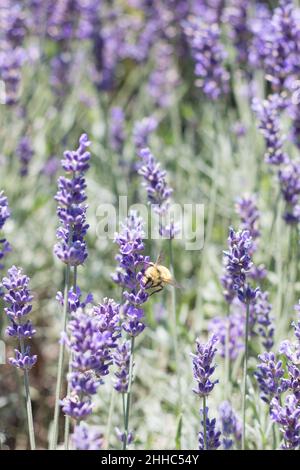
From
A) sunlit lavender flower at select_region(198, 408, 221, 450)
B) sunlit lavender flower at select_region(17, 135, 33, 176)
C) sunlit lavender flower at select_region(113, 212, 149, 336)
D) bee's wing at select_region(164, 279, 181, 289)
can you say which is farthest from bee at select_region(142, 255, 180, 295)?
sunlit lavender flower at select_region(17, 135, 33, 176)

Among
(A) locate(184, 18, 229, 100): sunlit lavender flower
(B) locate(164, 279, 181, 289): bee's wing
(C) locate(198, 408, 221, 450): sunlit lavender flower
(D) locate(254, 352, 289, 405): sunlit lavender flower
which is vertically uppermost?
(A) locate(184, 18, 229, 100): sunlit lavender flower

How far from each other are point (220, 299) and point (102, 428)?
799 mm

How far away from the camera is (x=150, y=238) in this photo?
3879 millimetres

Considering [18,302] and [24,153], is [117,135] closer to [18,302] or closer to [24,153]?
[24,153]

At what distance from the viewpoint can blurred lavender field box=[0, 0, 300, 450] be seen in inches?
75.3

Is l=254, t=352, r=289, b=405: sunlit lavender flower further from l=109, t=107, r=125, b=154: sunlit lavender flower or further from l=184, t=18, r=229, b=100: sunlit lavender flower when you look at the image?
l=109, t=107, r=125, b=154: sunlit lavender flower

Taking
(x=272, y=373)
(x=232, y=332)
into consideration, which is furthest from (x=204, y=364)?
(x=232, y=332)

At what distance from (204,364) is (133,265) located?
309 mm

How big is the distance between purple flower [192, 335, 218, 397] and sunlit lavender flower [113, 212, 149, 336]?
0.17 metres

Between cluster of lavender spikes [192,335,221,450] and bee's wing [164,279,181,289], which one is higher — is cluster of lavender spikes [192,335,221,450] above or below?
below
